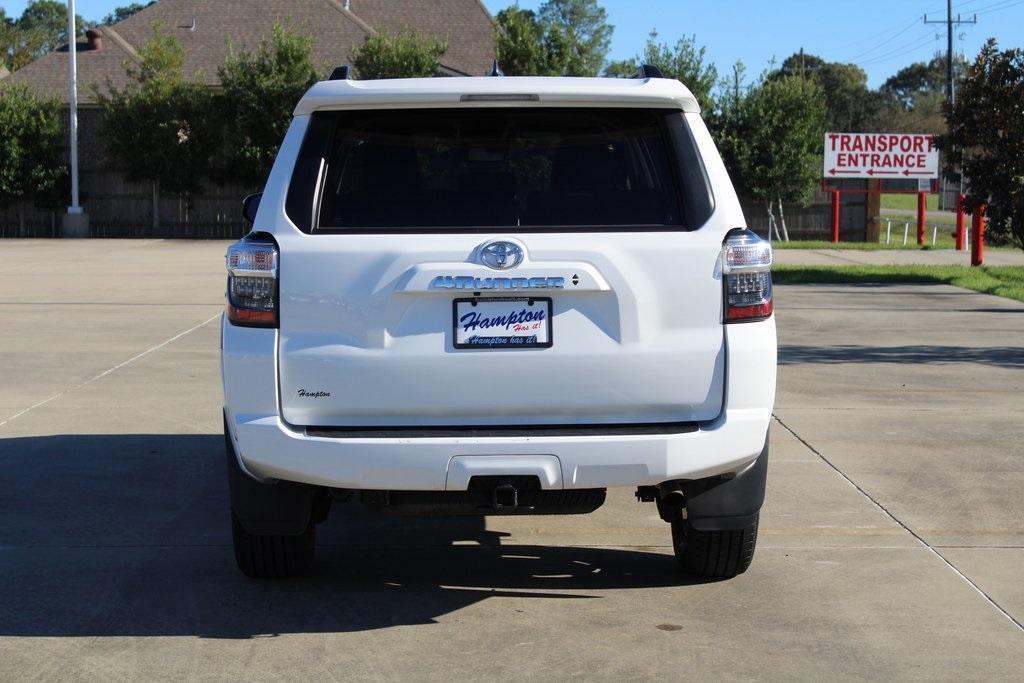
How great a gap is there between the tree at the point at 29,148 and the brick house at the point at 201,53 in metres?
1.43

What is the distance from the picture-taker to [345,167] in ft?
16.3

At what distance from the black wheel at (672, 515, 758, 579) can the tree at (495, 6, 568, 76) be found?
3381cm

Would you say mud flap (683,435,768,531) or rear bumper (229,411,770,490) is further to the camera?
mud flap (683,435,768,531)

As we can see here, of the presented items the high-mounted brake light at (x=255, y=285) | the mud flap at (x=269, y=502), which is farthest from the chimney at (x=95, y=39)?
the high-mounted brake light at (x=255, y=285)

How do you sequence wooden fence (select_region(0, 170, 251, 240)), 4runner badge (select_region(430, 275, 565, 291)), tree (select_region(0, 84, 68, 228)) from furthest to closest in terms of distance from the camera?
wooden fence (select_region(0, 170, 251, 240)), tree (select_region(0, 84, 68, 228)), 4runner badge (select_region(430, 275, 565, 291))

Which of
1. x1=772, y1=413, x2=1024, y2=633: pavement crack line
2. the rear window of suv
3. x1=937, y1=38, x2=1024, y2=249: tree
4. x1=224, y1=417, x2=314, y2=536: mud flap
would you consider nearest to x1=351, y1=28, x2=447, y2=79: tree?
x1=937, y1=38, x2=1024, y2=249: tree

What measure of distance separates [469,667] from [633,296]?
1.38m

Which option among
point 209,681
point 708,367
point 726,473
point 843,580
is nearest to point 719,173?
point 708,367

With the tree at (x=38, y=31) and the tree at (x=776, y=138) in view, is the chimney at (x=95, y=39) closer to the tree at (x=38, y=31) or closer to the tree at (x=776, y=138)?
the tree at (x=776, y=138)

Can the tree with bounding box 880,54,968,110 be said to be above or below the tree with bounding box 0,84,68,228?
above

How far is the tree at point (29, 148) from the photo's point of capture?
3869cm

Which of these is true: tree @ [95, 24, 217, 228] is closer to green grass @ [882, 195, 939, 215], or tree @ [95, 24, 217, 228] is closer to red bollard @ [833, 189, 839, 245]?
red bollard @ [833, 189, 839, 245]

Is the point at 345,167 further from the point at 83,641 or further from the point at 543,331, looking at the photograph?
the point at 83,641

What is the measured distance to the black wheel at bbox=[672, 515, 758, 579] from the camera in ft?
18.1
